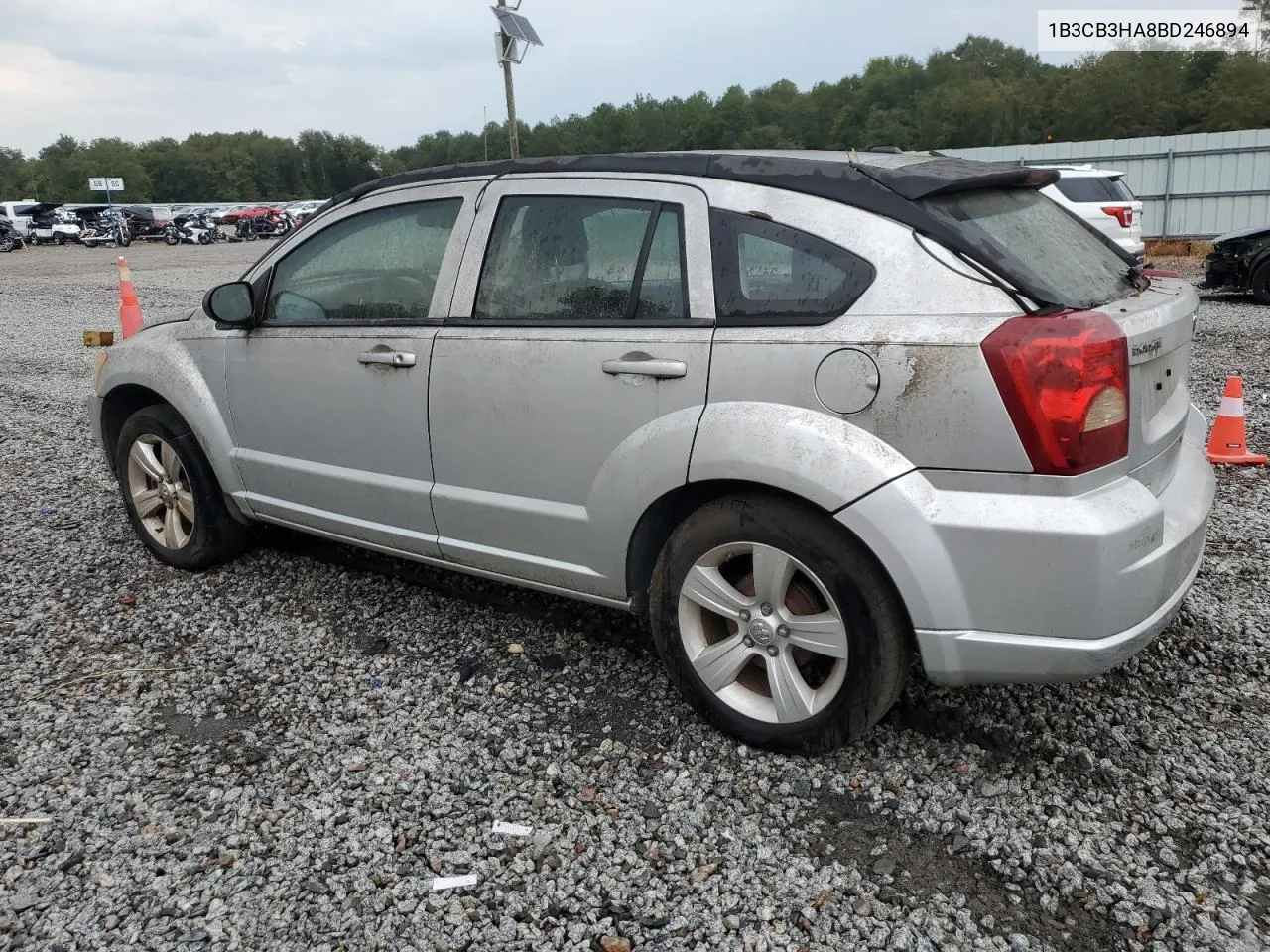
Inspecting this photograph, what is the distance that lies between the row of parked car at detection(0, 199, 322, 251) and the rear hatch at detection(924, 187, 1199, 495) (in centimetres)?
4119

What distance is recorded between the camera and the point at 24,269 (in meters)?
28.1

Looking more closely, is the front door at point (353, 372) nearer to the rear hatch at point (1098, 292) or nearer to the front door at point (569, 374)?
the front door at point (569, 374)

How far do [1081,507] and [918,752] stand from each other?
3.20 ft

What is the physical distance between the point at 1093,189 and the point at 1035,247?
1183 cm

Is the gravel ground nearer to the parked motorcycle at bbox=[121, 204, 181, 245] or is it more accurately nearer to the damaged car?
the damaged car

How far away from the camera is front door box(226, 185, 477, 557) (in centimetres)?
364

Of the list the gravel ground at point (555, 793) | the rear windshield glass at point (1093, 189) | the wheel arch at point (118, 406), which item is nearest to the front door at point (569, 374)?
the gravel ground at point (555, 793)

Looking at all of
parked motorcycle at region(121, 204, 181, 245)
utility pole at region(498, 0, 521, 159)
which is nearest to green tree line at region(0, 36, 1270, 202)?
utility pole at region(498, 0, 521, 159)

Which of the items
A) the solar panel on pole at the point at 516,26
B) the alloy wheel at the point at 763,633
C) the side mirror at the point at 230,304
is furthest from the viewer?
the solar panel on pole at the point at 516,26

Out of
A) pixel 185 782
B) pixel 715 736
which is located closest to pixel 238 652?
pixel 185 782

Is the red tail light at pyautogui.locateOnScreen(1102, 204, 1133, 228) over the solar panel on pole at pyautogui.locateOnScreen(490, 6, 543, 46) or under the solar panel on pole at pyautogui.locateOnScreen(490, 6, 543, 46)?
under

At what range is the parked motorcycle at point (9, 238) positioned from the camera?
39.6 meters

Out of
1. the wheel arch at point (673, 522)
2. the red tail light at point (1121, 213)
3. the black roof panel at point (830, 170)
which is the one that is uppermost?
the black roof panel at point (830, 170)

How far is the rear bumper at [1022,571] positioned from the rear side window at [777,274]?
0.54 m
